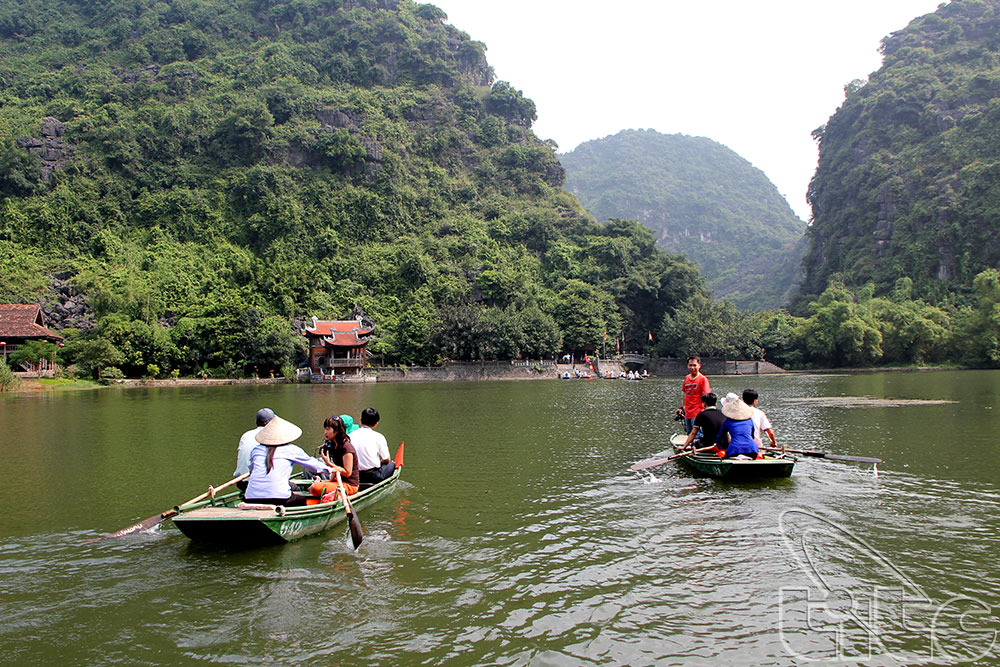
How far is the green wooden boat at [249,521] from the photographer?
24.5 feet

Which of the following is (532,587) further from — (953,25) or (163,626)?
(953,25)

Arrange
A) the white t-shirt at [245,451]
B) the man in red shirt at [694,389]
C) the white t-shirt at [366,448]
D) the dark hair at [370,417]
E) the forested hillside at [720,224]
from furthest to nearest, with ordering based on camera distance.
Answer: the forested hillside at [720,224]
the man in red shirt at [694,389]
the white t-shirt at [366,448]
the dark hair at [370,417]
the white t-shirt at [245,451]

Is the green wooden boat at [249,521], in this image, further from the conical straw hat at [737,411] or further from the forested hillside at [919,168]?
the forested hillside at [919,168]

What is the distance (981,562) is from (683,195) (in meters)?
193

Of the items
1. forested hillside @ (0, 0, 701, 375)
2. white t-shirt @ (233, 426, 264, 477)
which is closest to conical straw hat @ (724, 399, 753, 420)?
white t-shirt @ (233, 426, 264, 477)

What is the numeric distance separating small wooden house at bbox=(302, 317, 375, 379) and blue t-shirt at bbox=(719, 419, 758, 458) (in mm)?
45385

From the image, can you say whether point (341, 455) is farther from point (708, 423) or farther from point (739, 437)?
point (739, 437)

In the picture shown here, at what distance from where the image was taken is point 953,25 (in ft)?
337

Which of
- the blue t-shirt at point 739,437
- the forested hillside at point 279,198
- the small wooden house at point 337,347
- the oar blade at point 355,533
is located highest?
the forested hillside at point 279,198

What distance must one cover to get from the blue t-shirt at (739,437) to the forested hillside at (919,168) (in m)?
73.8

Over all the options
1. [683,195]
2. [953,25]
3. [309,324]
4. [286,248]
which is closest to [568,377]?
[309,324]

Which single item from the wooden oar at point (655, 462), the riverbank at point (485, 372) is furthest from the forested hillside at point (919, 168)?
the wooden oar at point (655, 462)

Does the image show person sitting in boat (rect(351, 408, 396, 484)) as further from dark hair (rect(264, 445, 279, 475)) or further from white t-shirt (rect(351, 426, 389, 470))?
dark hair (rect(264, 445, 279, 475))

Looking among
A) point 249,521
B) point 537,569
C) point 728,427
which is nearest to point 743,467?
point 728,427
